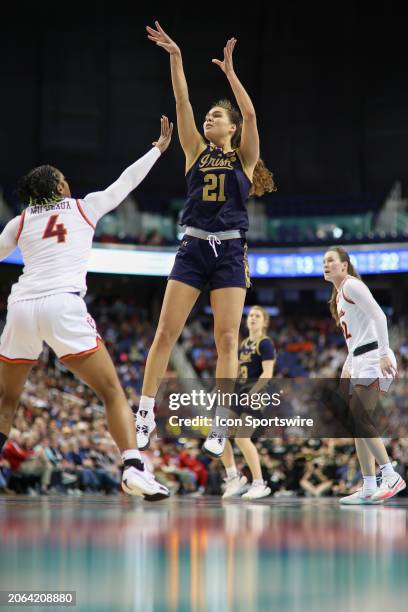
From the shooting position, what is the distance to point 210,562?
138 inches

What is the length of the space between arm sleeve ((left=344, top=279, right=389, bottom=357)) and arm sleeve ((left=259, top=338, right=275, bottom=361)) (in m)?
2.28

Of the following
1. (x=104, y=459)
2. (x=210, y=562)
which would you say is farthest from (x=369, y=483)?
(x=104, y=459)

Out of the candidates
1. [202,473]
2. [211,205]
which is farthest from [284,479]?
[211,205]

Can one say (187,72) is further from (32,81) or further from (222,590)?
(222,590)

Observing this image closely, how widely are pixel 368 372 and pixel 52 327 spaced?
3837mm

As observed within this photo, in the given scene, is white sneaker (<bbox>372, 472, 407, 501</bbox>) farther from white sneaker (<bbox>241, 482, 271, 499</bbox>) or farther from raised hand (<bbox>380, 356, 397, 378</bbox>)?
white sneaker (<bbox>241, 482, 271, 499</bbox>)

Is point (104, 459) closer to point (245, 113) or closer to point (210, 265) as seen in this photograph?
point (210, 265)

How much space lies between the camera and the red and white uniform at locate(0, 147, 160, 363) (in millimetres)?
4473

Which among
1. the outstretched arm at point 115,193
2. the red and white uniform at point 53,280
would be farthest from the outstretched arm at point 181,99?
the red and white uniform at point 53,280

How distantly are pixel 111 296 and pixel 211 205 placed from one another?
2625 centimetres

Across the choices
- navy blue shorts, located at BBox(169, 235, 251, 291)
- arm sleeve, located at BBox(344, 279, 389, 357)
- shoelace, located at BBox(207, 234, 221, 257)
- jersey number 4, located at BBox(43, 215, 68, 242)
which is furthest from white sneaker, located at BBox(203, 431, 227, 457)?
jersey number 4, located at BBox(43, 215, 68, 242)

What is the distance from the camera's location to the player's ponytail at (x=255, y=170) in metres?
6.91

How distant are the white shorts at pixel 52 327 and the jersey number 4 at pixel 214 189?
2197 millimetres

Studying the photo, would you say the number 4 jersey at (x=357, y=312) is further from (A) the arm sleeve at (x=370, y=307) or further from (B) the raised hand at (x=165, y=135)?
(B) the raised hand at (x=165, y=135)
